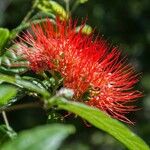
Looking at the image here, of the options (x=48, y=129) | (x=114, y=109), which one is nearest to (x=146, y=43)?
(x=114, y=109)

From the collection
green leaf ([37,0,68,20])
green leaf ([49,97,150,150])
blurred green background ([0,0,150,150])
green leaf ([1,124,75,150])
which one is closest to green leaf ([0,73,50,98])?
green leaf ([49,97,150,150])

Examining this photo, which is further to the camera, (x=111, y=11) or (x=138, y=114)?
(x=138, y=114)

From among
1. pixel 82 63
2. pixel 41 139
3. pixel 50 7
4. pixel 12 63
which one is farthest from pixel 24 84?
pixel 50 7

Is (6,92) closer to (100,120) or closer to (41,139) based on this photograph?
(100,120)

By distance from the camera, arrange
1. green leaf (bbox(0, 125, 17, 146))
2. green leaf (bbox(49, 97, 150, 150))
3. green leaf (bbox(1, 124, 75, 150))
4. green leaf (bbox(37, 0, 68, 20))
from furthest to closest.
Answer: green leaf (bbox(37, 0, 68, 20))
green leaf (bbox(0, 125, 17, 146))
green leaf (bbox(49, 97, 150, 150))
green leaf (bbox(1, 124, 75, 150))

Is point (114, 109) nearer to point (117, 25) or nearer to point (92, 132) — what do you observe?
point (117, 25)

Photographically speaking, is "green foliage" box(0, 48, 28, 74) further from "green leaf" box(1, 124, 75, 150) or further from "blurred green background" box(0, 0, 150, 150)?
"blurred green background" box(0, 0, 150, 150)

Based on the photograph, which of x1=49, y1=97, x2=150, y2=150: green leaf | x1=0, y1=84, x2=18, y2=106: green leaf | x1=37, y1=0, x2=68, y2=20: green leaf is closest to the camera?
x1=49, y1=97, x2=150, y2=150: green leaf
